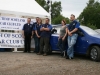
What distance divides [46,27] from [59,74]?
4740mm

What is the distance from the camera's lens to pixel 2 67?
739cm

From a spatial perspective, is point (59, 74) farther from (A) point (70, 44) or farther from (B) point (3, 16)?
(B) point (3, 16)

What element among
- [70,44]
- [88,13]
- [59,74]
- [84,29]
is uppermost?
[88,13]

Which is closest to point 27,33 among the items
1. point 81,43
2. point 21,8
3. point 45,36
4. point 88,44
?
point 45,36

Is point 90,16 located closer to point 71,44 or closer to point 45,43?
point 45,43

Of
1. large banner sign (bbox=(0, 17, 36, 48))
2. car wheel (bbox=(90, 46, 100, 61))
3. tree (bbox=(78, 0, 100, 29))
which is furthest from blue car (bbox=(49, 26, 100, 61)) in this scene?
tree (bbox=(78, 0, 100, 29))

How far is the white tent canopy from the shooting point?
12.2 metres

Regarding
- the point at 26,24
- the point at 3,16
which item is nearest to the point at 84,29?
the point at 26,24

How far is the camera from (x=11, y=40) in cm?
1219

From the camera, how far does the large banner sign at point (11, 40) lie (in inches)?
472

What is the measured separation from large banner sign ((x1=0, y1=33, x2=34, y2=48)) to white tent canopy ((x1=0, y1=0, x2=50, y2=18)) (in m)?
1.18

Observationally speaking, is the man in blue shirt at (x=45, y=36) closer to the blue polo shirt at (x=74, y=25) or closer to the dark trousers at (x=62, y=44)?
the dark trousers at (x=62, y=44)

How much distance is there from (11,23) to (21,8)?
44.0 inches

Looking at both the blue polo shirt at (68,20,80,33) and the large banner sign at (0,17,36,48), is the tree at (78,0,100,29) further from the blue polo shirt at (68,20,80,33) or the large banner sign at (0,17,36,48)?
the blue polo shirt at (68,20,80,33)
